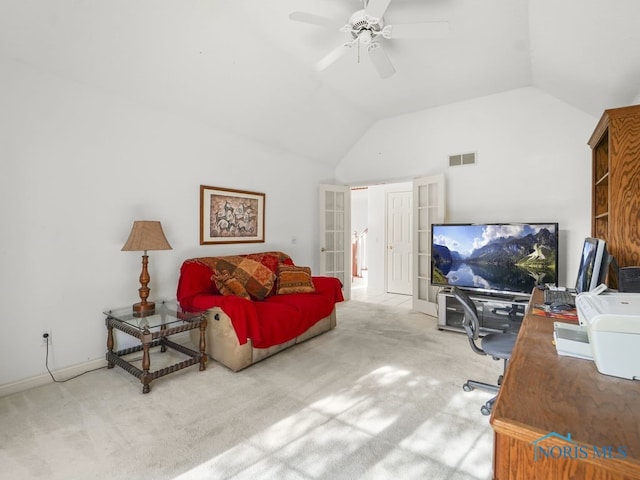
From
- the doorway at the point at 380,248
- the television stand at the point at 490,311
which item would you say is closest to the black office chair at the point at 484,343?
the television stand at the point at 490,311

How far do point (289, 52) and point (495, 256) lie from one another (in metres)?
3.23

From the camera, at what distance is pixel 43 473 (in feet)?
5.39

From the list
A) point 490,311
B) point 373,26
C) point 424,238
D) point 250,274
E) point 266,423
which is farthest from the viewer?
point 424,238

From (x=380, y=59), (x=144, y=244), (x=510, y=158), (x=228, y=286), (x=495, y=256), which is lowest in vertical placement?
(x=228, y=286)

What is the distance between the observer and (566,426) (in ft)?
A: 2.34

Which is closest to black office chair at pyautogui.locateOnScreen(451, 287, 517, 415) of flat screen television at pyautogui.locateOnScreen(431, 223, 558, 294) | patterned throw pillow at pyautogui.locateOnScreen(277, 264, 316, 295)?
flat screen television at pyautogui.locateOnScreen(431, 223, 558, 294)

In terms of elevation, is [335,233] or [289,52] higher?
[289,52]

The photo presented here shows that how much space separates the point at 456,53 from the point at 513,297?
9.02ft

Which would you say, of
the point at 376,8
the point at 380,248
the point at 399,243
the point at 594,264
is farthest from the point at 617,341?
the point at 380,248

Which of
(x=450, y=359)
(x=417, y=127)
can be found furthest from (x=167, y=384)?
(x=417, y=127)

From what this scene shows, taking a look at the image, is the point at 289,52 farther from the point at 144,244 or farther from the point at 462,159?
the point at 462,159

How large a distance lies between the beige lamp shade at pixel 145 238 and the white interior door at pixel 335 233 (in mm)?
2833

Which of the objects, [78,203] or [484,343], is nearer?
[484,343]

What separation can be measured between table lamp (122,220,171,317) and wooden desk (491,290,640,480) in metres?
2.79
